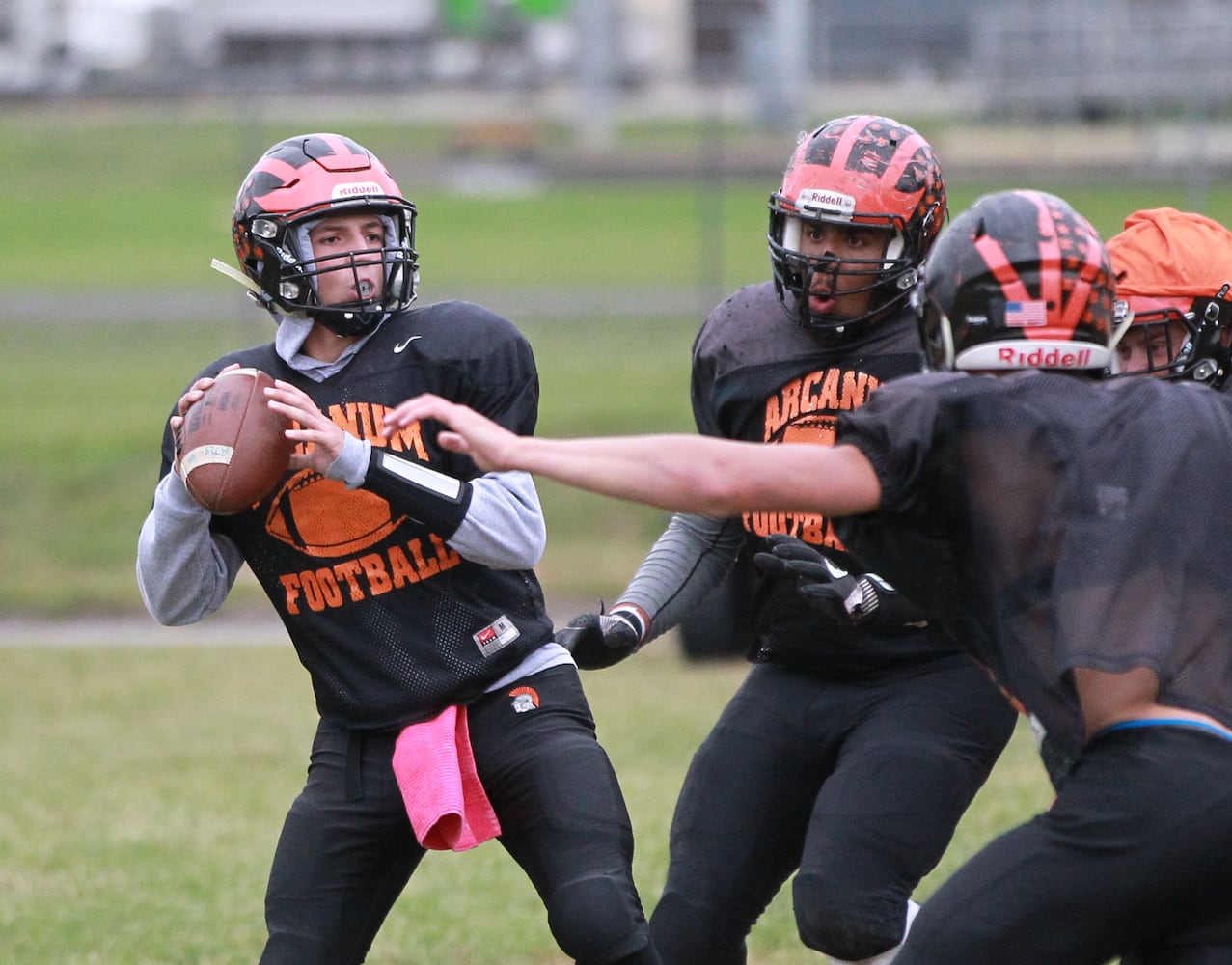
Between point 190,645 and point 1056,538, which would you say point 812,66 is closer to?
point 190,645

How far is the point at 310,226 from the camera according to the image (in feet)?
12.8

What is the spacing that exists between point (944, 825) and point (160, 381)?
10764 mm

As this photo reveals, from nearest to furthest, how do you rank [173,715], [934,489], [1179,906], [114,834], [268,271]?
[1179,906], [934,489], [268,271], [114,834], [173,715]

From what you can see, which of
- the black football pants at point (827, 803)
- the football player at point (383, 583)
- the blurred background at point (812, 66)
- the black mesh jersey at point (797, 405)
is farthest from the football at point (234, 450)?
the blurred background at point (812, 66)

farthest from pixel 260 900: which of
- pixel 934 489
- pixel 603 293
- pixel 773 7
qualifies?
pixel 773 7

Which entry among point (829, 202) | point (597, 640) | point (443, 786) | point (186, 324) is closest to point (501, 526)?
point (597, 640)

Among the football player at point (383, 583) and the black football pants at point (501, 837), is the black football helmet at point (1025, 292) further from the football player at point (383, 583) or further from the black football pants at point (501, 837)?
the black football pants at point (501, 837)

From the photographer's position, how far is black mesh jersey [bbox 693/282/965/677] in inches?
156

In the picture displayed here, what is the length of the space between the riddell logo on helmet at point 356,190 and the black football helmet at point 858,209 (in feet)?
3.06

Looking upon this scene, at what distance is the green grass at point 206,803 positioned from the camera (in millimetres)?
5352

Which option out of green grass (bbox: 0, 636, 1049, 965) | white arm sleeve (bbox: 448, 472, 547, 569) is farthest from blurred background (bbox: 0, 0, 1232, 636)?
white arm sleeve (bbox: 448, 472, 547, 569)

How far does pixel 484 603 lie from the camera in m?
3.83

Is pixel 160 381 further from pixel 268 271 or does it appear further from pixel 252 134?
pixel 268 271

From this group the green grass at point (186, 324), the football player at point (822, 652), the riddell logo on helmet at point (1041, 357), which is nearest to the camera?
the riddell logo on helmet at point (1041, 357)
